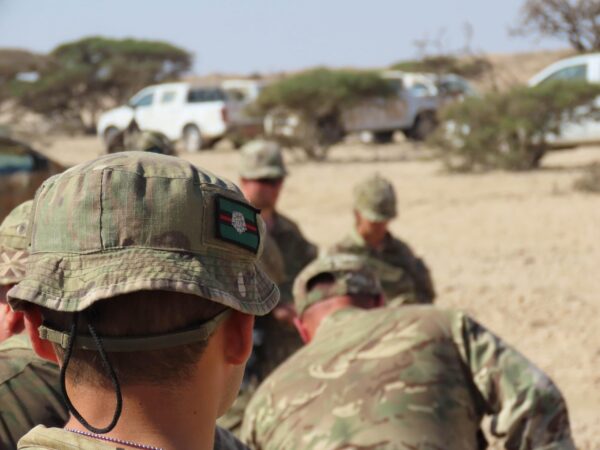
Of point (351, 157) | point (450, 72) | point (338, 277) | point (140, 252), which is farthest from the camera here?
point (450, 72)

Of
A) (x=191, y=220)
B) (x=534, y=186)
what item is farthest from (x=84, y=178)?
(x=534, y=186)

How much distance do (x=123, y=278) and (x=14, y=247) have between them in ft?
3.60

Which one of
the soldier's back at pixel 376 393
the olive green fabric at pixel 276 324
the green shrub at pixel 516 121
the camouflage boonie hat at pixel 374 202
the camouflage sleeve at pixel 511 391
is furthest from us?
the green shrub at pixel 516 121

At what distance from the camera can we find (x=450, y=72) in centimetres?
2780

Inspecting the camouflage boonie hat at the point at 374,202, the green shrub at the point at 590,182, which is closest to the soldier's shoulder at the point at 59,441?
the camouflage boonie hat at the point at 374,202

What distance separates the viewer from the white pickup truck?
2172 cm

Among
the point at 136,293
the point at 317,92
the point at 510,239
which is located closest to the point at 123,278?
the point at 136,293

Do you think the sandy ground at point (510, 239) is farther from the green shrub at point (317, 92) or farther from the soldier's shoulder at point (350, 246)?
the green shrub at point (317, 92)

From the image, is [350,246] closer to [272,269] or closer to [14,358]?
[272,269]

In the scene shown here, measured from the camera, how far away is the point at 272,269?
468 cm

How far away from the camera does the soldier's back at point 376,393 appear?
110 inches

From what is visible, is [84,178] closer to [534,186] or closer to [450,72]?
[534,186]

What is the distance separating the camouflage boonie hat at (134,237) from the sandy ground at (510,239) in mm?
3812

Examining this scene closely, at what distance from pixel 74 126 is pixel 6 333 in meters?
29.6
